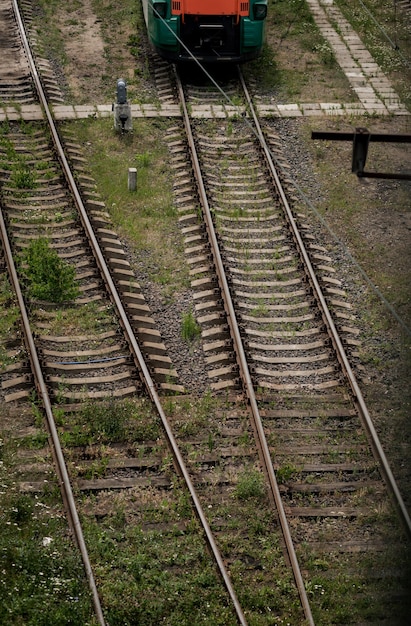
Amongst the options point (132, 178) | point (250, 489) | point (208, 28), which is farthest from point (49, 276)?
point (208, 28)

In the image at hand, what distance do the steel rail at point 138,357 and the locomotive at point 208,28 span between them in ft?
8.90

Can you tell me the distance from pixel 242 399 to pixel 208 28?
941cm

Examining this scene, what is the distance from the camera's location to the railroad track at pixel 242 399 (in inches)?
391

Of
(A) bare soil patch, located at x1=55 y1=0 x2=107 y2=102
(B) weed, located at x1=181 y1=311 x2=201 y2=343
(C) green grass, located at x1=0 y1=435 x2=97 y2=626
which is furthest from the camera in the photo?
(A) bare soil patch, located at x1=55 y1=0 x2=107 y2=102

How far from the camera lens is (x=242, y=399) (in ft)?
38.6

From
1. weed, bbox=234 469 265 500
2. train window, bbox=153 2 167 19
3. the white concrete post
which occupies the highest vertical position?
train window, bbox=153 2 167 19

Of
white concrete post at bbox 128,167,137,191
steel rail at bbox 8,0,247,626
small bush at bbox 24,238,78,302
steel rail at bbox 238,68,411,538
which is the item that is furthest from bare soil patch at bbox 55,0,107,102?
small bush at bbox 24,238,78,302

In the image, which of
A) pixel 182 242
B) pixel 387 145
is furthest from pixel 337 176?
pixel 182 242

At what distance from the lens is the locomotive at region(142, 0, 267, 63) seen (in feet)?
61.1

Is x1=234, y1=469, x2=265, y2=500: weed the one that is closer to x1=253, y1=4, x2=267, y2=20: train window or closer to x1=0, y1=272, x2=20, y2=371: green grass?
x1=0, y1=272, x2=20, y2=371: green grass

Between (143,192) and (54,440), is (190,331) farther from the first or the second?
(143,192)

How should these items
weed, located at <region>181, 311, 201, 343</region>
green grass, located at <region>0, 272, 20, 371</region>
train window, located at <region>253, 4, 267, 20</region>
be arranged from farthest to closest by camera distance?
train window, located at <region>253, 4, 267, 20</region>
weed, located at <region>181, 311, 201, 343</region>
green grass, located at <region>0, 272, 20, 371</region>

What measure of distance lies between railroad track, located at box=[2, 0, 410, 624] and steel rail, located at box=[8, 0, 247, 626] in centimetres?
2

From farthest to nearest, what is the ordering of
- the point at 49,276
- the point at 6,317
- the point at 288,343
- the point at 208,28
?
the point at 208,28
the point at 49,276
the point at 6,317
the point at 288,343
